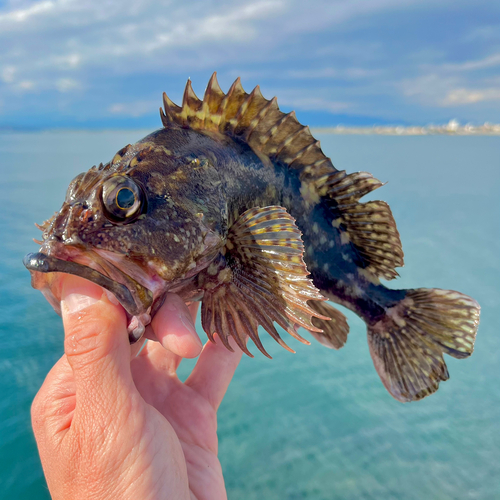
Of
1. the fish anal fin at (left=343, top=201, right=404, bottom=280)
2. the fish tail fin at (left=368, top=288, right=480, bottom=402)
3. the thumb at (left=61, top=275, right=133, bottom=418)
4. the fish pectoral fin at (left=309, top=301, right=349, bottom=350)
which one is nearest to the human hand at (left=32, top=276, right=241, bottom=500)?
the thumb at (left=61, top=275, right=133, bottom=418)

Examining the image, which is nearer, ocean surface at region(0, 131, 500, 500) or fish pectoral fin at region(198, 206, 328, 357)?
fish pectoral fin at region(198, 206, 328, 357)

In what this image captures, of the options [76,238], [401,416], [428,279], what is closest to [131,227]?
[76,238]

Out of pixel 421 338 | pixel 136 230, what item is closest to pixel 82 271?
pixel 136 230

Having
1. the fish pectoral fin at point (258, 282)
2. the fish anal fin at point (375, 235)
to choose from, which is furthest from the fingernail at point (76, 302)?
the fish anal fin at point (375, 235)

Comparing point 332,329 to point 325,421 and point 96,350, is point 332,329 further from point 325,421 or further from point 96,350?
point 325,421

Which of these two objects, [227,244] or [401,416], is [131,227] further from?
[401,416]

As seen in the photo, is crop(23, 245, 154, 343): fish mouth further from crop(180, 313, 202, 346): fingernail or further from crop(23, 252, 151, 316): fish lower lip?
crop(180, 313, 202, 346): fingernail
